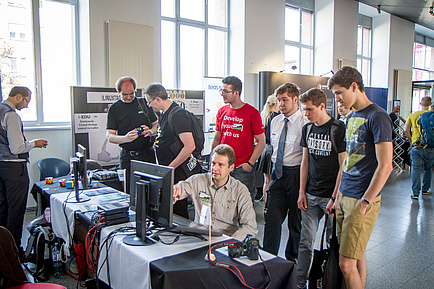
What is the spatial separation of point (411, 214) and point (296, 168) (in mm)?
3134

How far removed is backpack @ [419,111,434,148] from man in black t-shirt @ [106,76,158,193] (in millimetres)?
4492

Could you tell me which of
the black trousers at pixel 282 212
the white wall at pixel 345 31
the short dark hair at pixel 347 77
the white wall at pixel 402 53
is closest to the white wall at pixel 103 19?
the black trousers at pixel 282 212

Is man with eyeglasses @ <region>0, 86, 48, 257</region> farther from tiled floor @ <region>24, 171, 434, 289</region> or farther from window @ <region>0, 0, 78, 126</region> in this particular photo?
window @ <region>0, 0, 78, 126</region>

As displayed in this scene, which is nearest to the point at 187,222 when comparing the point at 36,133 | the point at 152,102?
the point at 152,102

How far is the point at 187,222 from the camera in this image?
222cm

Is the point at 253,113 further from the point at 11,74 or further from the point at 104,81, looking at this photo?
the point at 11,74

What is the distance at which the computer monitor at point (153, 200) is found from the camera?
1.82 metres

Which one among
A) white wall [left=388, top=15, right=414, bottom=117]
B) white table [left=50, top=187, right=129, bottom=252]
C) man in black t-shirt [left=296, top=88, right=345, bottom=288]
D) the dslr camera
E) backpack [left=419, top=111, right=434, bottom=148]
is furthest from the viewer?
white wall [left=388, top=15, right=414, bottom=117]

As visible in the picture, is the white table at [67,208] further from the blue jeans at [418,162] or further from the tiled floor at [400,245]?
the blue jeans at [418,162]

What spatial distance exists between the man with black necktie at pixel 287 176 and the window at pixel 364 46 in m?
9.13

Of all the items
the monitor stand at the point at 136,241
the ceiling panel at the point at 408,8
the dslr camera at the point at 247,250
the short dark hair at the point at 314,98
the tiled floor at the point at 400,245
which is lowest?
the tiled floor at the point at 400,245

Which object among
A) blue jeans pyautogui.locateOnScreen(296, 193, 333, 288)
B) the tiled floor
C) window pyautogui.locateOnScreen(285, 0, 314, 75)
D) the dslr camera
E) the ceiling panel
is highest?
the ceiling panel

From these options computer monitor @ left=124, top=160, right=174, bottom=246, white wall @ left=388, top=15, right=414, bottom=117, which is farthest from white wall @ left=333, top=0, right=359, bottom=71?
computer monitor @ left=124, top=160, right=174, bottom=246

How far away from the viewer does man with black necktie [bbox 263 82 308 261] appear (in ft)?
8.91
